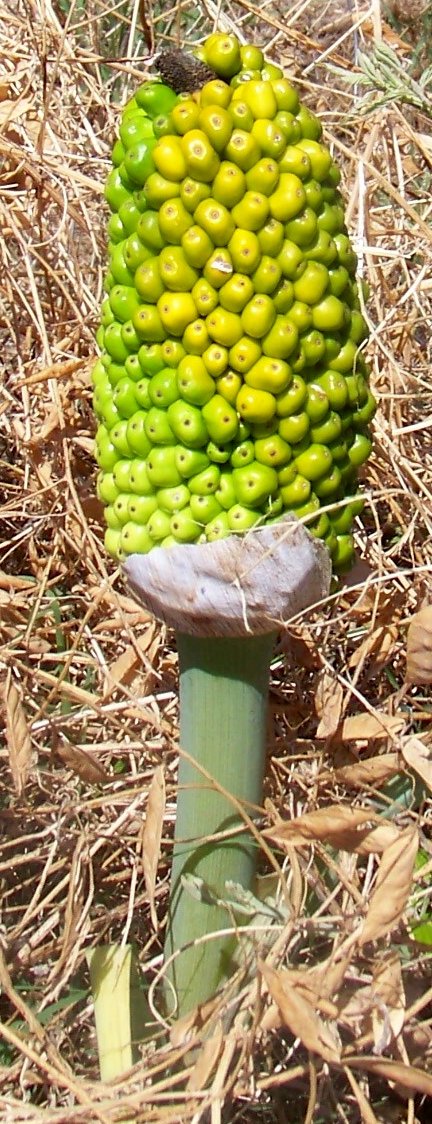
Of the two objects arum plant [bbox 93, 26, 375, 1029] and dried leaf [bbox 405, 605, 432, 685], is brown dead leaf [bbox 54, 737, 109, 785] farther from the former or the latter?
dried leaf [bbox 405, 605, 432, 685]

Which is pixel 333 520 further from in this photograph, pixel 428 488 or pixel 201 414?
pixel 428 488

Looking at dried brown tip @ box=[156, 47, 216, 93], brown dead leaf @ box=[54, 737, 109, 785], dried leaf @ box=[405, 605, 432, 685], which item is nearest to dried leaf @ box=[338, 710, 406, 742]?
dried leaf @ box=[405, 605, 432, 685]

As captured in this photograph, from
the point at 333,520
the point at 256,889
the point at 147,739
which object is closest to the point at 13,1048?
the point at 256,889

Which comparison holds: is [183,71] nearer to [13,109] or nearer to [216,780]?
[216,780]

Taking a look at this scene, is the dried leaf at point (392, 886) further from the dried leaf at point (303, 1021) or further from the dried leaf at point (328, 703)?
the dried leaf at point (328, 703)

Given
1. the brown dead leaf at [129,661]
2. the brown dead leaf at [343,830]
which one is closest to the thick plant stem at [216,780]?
the brown dead leaf at [343,830]

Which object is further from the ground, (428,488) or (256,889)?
(428,488)

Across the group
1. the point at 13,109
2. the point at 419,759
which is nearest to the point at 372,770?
the point at 419,759
